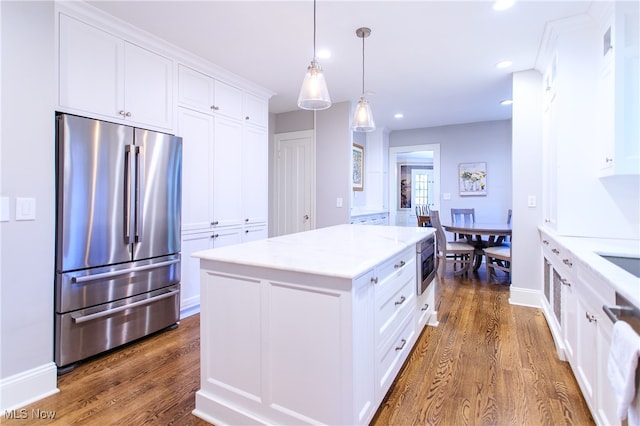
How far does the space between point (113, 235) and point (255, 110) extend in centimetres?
221

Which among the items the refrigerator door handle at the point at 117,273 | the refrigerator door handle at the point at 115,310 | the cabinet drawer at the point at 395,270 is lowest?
the refrigerator door handle at the point at 115,310

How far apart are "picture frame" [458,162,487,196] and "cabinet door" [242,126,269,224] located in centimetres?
382

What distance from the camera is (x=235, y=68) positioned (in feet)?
11.1

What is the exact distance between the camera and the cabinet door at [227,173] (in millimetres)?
3365

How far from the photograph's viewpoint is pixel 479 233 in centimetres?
425

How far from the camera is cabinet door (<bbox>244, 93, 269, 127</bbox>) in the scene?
3.76 meters

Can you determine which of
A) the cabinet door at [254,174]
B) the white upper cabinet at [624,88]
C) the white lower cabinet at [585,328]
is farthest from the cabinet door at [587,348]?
the cabinet door at [254,174]

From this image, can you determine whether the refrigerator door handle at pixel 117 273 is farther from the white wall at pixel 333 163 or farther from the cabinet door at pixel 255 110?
the white wall at pixel 333 163

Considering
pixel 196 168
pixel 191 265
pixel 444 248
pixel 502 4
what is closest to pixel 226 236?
pixel 191 265

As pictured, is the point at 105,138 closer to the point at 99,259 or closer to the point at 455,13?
the point at 99,259

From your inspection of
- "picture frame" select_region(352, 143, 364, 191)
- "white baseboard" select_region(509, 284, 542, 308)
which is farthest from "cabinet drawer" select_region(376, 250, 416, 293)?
"picture frame" select_region(352, 143, 364, 191)

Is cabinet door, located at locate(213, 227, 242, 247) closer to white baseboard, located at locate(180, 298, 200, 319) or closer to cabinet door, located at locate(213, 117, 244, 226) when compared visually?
cabinet door, located at locate(213, 117, 244, 226)

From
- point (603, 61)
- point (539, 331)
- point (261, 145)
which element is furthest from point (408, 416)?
point (261, 145)

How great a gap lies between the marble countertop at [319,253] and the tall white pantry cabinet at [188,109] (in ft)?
4.56
